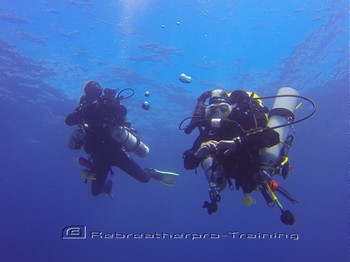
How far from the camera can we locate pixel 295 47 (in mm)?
20578

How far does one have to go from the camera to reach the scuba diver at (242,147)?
5238 mm

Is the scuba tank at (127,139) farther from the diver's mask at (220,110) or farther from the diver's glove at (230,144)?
the diver's glove at (230,144)

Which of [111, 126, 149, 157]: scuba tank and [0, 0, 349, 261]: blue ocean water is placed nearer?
[111, 126, 149, 157]: scuba tank

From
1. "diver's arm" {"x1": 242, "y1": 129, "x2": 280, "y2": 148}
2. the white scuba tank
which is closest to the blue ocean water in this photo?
the white scuba tank

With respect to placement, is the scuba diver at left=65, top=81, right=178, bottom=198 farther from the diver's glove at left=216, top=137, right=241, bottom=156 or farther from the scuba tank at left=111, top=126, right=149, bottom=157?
the diver's glove at left=216, top=137, right=241, bottom=156

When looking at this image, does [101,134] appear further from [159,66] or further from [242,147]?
Answer: [159,66]

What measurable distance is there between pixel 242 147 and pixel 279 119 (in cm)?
125

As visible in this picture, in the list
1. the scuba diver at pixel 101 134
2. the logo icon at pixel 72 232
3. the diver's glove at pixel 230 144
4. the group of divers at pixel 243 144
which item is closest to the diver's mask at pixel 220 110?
the group of divers at pixel 243 144

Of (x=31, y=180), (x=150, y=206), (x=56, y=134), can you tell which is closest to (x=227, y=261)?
(x=150, y=206)

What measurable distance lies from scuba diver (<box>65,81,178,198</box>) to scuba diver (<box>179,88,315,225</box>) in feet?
10.8

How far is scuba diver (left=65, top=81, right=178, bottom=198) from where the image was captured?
27.6ft

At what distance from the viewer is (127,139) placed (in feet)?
30.9

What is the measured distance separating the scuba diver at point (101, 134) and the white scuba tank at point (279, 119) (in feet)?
13.8

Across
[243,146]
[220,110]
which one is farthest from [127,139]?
[243,146]
